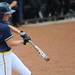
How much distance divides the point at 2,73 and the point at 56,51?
14.1 feet

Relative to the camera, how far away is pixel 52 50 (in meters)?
9.34

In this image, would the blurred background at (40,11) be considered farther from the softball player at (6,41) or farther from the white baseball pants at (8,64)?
the softball player at (6,41)

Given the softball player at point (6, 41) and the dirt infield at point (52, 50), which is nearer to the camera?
the softball player at point (6, 41)

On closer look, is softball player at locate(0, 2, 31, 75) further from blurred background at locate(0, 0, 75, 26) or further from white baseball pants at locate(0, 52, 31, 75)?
blurred background at locate(0, 0, 75, 26)

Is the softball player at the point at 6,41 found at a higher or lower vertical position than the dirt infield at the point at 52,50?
higher

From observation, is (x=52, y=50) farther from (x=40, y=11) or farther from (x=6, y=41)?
(x=6, y=41)

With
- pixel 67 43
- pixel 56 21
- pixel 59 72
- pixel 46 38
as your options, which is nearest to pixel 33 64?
pixel 59 72

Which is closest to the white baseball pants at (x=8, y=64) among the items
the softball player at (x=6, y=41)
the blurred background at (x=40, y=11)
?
the softball player at (x=6, y=41)

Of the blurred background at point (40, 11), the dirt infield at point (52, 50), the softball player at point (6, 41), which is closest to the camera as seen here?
the softball player at point (6, 41)

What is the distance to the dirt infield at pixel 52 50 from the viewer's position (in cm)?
772

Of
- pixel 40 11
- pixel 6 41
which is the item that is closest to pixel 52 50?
pixel 40 11

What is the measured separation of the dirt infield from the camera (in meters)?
7.72

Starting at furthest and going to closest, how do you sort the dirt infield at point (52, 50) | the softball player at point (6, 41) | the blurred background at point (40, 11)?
the blurred background at point (40, 11), the dirt infield at point (52, 50), the softball player at point (6, 41)

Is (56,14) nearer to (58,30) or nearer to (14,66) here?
(58,30)
